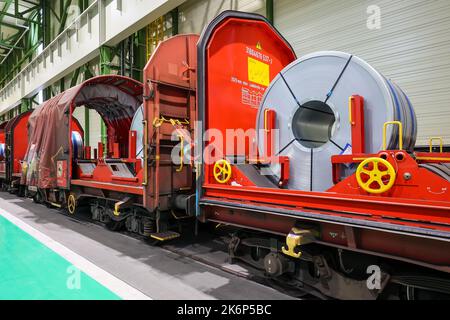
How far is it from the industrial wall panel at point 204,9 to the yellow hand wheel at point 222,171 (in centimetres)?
575

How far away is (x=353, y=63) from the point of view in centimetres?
264

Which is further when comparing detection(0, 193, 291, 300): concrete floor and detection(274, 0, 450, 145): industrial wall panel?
detection(274, 0, 450, 145): industrial wall panel

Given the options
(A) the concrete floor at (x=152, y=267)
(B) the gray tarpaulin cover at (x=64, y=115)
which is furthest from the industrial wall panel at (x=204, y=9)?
(A) the concrete floor at (x=152, y=267)

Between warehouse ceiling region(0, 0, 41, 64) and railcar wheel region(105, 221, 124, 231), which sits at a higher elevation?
warehouse ceiling region(0, 0, 41, 64)

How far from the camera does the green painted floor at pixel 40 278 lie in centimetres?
301

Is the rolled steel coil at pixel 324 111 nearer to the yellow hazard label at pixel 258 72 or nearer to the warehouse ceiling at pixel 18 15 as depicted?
the yellow hazard label at pixel 258 72

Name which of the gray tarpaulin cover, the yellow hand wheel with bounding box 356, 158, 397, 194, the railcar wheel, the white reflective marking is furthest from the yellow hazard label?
the gray tarpaulin cover

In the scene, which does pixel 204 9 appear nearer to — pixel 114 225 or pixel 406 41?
pixel 406 41

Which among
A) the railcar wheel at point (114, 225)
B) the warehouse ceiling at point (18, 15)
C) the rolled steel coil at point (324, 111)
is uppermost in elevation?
the warehouse ceiling at point (18, 15)

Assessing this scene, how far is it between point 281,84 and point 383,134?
4.06 feet

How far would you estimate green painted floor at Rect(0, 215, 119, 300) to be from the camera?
3012mm

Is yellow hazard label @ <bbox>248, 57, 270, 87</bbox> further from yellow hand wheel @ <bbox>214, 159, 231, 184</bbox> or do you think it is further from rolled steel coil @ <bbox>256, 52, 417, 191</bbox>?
yellow hand wheel @ <bbox>214, 159, 231, 184</bbox>

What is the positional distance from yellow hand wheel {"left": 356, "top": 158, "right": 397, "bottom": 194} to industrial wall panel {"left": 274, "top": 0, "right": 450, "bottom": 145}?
3.53m
